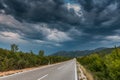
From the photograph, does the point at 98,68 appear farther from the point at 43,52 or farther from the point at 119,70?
the point at 43,52

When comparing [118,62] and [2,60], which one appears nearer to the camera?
[118,62]

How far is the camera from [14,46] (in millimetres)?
65312

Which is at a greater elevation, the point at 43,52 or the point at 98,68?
the point at 43,52

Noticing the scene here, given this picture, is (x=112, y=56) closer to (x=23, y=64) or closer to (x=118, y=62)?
(x=118, y=62)

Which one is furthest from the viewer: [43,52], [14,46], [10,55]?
[43,52]

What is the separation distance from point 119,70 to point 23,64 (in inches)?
800

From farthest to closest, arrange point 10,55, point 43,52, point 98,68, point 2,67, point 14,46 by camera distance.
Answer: point 43,52
point 14,46
point 98,68
point 10,55
point 2,67

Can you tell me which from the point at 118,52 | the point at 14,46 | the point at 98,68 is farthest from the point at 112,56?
the point at 14,46

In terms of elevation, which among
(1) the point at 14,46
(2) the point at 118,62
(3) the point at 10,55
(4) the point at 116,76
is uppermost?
(1) the point at 14,46

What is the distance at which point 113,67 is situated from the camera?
24.0 meters

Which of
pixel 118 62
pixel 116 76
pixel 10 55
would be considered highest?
pixel 10 55

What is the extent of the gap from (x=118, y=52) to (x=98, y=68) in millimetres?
14410

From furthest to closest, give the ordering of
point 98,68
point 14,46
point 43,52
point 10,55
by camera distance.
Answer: point 43,52 → point 14,46 → point 98,68 → point 10,55

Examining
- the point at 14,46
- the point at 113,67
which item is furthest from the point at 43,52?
the point at 113,67
